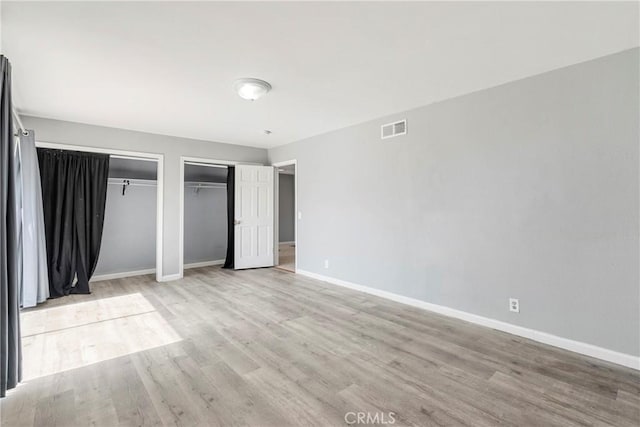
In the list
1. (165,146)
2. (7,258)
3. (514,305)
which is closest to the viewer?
(7,258)

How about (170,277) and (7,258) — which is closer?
(7,258)

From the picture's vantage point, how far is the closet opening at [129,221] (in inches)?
210

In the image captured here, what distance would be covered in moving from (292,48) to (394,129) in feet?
6.82

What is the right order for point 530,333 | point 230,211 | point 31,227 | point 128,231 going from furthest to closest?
point 230,211 < point 128,231 < point 31,227 < point 530,333

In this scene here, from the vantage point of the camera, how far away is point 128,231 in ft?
18.2

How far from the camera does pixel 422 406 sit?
1847mm

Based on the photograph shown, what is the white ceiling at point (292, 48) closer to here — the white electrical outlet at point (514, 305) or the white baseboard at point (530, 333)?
the white electrical outlet at point (514, 305)

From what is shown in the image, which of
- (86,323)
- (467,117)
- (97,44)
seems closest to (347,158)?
(467,117)

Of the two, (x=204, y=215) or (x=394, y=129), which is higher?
(x=394, y=129)

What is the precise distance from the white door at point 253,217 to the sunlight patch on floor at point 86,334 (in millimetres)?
2182

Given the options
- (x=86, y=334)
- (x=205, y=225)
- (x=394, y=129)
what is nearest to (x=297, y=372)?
Result: (x=86, y=334)

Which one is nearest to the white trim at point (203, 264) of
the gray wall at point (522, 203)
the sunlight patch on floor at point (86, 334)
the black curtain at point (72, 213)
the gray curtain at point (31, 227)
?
the black curtain at point (72, 213)

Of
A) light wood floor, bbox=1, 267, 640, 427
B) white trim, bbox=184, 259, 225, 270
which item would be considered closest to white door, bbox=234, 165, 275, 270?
white trim, bbox=184, 259, 225, 270

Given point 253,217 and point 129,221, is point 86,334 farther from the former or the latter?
point 253,217
